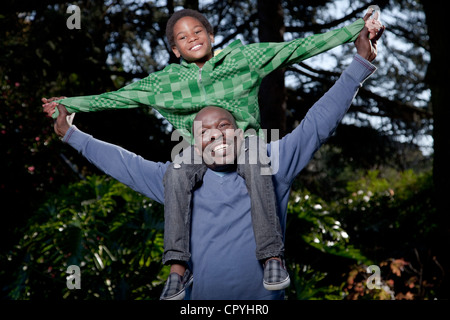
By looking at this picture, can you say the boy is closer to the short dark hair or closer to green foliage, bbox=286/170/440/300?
the short dark hair

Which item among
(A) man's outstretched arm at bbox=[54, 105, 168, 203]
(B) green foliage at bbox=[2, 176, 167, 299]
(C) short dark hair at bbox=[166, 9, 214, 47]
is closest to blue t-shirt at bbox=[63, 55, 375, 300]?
(A) man's outstretched arm at bbox=[54, 105, 168, 203]

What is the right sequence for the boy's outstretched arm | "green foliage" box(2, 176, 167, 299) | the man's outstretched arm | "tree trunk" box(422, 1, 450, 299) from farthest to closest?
"tree trunk" box(422, 1, 450, 299)
"green foliage" box(2, 176, 167, 299)
the man's outstretched arm
the boy's outstretched arm

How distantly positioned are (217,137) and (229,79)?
0.92 feet

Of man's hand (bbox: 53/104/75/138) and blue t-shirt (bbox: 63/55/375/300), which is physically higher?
man's hand (bbox: 53/104/75/138)

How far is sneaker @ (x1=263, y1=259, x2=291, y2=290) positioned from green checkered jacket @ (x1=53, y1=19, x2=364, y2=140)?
536mm

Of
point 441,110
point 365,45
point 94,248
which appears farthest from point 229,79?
point 441,110

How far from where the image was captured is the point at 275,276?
1.63 m

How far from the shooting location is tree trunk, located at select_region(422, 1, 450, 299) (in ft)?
15.5

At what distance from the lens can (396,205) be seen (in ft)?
21.4

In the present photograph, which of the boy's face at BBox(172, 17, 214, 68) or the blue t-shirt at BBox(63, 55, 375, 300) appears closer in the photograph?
the blue t-shirt at BBox(63, 55, 375, 300)

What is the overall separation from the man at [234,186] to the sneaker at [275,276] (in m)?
0.10

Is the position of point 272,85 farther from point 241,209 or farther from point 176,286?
point 176,286
